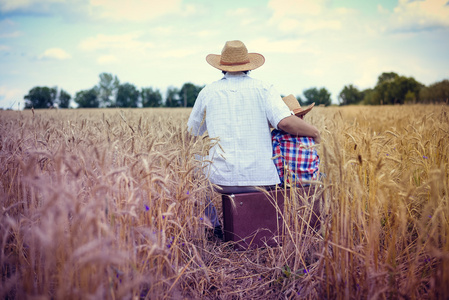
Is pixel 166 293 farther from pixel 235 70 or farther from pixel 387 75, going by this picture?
pixel 387 75

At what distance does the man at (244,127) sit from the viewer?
2561mm

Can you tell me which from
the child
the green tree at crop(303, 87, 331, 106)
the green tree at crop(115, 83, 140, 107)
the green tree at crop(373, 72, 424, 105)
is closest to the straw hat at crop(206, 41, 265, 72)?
the child

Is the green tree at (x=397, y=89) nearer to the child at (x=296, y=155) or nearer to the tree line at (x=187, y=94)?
the tree line at (x=187, y=94)

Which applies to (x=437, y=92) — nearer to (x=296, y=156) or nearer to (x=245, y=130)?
(x=296, y=156)

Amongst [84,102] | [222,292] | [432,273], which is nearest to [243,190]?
[222,292]

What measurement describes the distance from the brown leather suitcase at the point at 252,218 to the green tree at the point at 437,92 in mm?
30573

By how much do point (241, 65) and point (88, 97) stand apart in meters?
59.1

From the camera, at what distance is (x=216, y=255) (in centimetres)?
245

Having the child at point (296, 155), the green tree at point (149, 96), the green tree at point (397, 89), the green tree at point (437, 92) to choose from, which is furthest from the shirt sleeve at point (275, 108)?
the green tree at point (397, 89)

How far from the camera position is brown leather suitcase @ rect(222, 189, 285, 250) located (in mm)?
2436

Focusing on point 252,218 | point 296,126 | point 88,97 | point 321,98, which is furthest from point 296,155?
point 88,97

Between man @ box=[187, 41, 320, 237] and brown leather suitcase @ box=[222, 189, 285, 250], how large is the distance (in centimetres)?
14

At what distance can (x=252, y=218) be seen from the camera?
2.48 meters

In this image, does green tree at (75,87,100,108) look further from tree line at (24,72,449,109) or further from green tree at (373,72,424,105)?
green tree at (373,72,424,105)
